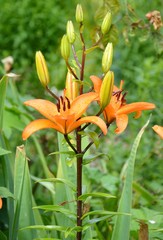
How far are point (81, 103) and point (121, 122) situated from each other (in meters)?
0.10

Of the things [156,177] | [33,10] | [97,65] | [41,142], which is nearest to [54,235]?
[156,177]

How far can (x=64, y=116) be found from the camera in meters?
1.43

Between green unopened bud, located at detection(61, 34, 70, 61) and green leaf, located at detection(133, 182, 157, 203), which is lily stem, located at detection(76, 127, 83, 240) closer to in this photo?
green unopened bud, located at detection(61, 34, 70, 61)

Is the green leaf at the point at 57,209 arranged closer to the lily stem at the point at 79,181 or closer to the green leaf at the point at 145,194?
the lily stem at the point at 79,181

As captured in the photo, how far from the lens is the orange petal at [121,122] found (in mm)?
1453

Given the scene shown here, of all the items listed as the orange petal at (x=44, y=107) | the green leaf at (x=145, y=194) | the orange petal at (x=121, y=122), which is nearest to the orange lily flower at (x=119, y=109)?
the orange petal at (x=121, y=122)

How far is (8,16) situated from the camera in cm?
440

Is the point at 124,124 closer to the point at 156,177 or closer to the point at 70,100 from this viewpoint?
the point at 70,100

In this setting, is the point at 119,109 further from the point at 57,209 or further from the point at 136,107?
the point at 57,209

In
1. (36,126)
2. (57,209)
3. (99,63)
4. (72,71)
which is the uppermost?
(99,63)

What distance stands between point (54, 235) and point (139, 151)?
970 mm

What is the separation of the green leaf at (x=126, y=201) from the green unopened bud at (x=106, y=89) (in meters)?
0.27

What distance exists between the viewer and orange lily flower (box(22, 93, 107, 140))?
1415 mm

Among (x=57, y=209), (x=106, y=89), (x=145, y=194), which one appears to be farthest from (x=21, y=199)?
(x=145, y=194)
